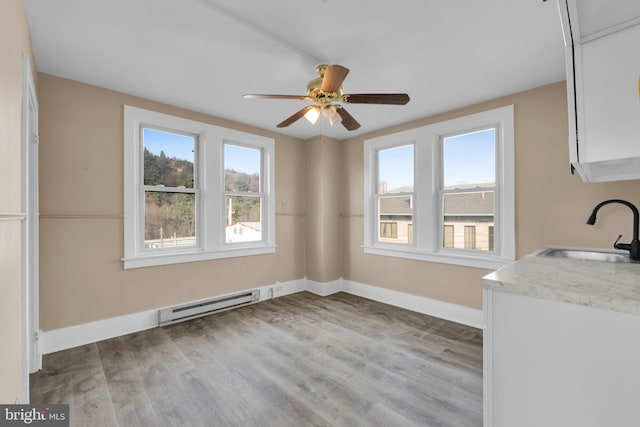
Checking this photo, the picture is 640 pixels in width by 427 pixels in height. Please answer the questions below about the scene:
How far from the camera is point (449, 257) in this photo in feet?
11.4

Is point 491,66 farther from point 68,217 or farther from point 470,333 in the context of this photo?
point 68,217

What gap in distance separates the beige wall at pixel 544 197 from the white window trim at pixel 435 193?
0.26ft

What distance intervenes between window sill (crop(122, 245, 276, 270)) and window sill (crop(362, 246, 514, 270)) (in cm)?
171

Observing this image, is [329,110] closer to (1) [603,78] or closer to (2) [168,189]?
(1) [603,78]

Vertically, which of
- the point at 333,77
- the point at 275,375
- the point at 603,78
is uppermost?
the point at 333,77

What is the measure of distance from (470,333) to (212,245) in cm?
317

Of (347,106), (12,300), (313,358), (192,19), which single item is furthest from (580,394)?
(347,106)

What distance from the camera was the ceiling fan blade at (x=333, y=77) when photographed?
6.20 ft

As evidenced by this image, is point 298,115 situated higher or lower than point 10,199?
higher

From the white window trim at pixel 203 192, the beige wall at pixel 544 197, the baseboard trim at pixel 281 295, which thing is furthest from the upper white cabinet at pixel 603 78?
the white window trim at pixel 203 192

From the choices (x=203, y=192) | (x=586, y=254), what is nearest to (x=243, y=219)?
(x=203, y=192)

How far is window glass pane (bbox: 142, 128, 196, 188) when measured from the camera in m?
3.25

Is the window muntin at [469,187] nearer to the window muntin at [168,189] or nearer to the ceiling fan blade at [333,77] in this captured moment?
the ceiling fan blade at [333,77]

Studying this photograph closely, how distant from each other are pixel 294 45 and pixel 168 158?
2.14 metres
